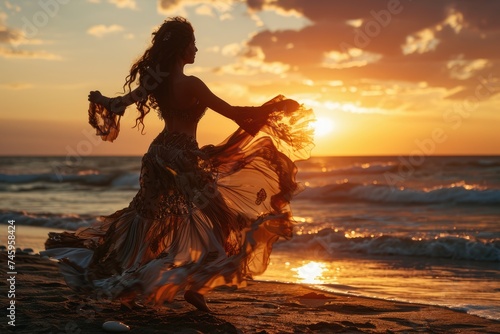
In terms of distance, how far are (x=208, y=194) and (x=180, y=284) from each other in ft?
2.73

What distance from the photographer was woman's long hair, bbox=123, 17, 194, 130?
5219mm

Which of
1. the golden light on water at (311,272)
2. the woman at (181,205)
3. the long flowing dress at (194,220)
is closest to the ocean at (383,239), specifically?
the golden light on water at (311,272)

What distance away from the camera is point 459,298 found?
23.0 ft

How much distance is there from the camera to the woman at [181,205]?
5.00 m

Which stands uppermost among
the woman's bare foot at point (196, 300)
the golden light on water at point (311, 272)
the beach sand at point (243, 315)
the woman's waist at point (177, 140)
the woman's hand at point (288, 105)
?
the woman's hand at point (288, 105)

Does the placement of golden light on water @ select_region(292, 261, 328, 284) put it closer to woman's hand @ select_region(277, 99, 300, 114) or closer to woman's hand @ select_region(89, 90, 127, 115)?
woman's hand @ select_region(277, 99, 300, 114)

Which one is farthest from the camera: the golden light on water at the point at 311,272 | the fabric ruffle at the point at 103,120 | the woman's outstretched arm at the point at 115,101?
the golden light on water at the point at 311,272

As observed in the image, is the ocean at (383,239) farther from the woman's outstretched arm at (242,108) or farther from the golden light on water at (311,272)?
the woman's outstretched arm at (242,108)

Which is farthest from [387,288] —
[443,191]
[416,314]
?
[443,191]

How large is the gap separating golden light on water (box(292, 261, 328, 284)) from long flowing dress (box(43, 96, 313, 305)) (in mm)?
2824

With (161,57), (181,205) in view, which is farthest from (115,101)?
(181,205)

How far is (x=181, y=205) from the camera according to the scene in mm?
5246

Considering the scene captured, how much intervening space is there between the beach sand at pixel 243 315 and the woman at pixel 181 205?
0.24 meters

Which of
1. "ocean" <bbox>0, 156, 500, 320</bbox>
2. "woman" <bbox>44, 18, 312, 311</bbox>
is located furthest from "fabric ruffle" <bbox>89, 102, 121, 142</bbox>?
"ocean" <bbox>0, 156, 500, 320</bbox>
